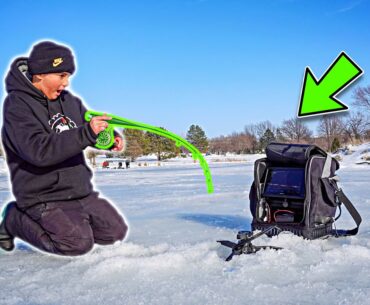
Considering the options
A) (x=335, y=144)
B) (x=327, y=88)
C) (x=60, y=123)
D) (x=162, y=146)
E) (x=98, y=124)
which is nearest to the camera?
(x=98, y=124)

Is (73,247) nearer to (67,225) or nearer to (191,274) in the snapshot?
(67,225)

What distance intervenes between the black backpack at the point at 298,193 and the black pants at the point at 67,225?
96 centimetres

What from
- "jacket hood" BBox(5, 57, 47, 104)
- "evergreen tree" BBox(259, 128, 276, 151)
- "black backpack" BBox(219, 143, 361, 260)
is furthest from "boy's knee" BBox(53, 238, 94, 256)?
"evergreen tree" BBox(259, 128, 276, 151)

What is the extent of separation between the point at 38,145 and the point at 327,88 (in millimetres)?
2702

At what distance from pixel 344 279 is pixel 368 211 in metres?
2.43

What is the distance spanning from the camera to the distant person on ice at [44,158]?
6.86 ft

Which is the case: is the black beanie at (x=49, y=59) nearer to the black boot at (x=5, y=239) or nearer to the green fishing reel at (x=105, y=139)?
the green fishing reel at (x=105, y=139)

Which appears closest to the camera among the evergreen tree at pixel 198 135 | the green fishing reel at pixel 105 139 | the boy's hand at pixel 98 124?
the boy's hand at pixel 98 124

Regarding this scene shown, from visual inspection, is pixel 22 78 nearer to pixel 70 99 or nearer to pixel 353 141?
pixel 70 99

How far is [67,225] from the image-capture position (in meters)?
2.24

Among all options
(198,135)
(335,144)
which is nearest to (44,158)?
(335,144)

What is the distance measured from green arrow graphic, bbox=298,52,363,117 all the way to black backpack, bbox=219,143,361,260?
0.87m

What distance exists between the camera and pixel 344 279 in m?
1.74

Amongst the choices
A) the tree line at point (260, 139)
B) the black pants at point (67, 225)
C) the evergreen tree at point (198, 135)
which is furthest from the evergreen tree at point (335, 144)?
the black pants at point (67, 225)
